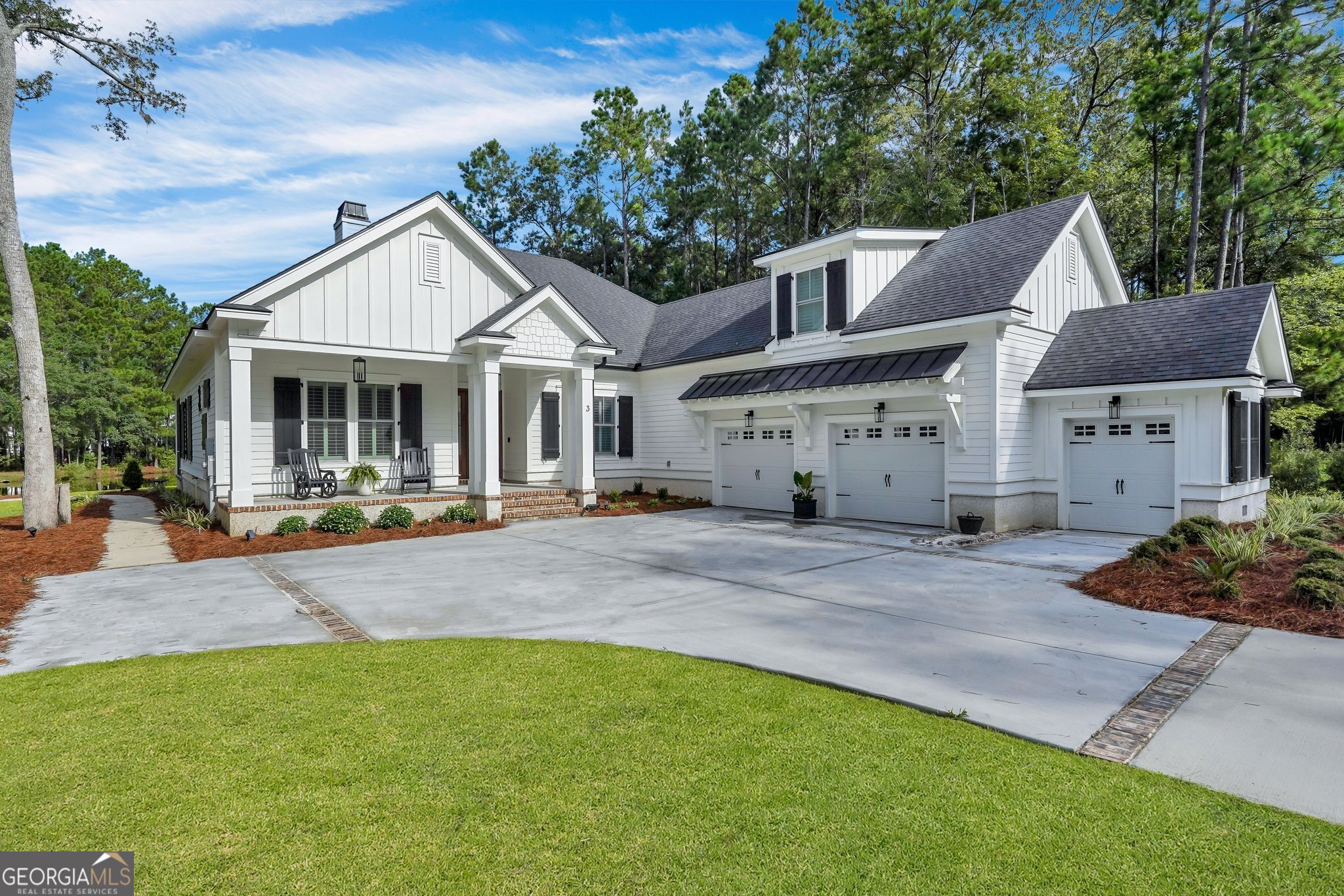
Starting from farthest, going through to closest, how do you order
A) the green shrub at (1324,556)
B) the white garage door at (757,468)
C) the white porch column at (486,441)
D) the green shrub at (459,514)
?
the white garage door at (757,468) < the white porch column at (486,441) < the green shrub at (459,514) < the green shrub at (1324,556)

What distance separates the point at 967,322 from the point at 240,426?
13.3 m

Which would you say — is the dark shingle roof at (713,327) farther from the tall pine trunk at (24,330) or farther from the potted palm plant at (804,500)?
the tall pine trunk at (24,330)

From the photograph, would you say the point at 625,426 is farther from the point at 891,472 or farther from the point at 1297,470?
the point at 1297,470

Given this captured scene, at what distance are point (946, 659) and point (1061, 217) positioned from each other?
39.5ft

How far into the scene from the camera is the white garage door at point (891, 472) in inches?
533

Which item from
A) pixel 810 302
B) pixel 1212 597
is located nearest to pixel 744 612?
pixel 1212 597

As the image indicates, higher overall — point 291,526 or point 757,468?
point 757,468

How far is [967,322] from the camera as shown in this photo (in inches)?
481

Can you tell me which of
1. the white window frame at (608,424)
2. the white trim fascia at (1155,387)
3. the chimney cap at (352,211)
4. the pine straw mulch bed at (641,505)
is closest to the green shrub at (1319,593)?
the white trim fascia at (1155,387)

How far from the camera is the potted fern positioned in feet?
45.9

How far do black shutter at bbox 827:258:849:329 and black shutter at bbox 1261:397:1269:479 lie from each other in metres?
8.56

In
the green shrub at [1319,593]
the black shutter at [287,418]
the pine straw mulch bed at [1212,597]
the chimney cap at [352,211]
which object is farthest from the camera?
the chimney cap at [352,211]

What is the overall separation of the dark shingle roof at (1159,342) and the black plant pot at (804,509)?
4.93m

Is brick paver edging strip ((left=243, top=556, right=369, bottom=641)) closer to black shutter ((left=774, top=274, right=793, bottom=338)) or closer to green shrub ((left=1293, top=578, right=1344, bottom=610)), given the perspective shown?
green shrub ((left=1293, top=578, right=1344, bottom=610))
